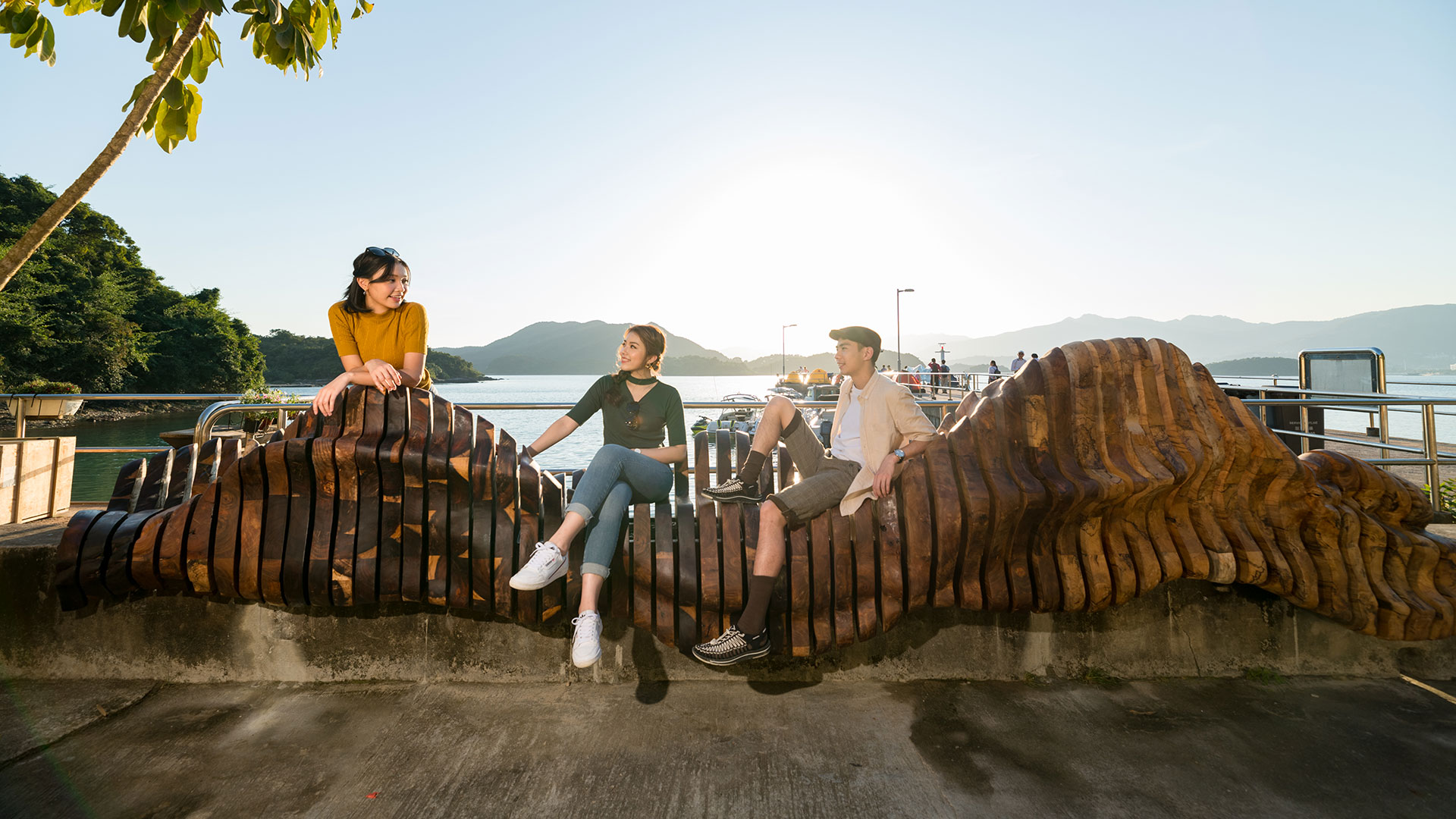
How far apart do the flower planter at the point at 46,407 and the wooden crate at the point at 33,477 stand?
67 cm

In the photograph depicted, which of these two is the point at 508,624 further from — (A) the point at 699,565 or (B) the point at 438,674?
(A) the point at 699,565

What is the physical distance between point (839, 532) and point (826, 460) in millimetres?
483

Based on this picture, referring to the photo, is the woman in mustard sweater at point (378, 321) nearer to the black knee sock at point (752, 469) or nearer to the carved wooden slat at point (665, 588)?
the carved wooden slat at point (665, 588)

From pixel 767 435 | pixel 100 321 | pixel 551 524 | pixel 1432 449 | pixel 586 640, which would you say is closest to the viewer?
pixel 586 640

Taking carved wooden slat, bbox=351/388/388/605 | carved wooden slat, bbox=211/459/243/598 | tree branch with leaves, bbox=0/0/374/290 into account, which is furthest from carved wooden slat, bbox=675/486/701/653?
tree branch with leaves, bbox=0/0/374/290

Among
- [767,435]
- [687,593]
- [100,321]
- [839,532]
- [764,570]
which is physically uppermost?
[100,321]

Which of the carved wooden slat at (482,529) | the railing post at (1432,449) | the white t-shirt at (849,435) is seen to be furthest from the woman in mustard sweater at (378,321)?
the railing post at (1432,449)

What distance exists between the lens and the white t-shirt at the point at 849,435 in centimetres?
340

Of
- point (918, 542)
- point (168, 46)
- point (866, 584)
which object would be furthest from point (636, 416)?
point (168, 46)

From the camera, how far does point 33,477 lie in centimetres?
429

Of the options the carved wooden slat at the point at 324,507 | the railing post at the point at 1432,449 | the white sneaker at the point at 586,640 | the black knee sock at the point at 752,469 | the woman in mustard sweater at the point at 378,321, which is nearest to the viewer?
the white sneaker at the point at 586,640

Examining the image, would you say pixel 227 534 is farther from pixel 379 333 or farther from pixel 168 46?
pixel 168 46

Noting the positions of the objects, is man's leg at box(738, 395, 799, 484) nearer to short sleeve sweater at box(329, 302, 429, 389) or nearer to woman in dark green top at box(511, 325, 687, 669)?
woman in dark green top at box(511, 325, 687, 669)

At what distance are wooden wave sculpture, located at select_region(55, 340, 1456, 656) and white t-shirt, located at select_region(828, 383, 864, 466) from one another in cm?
34
